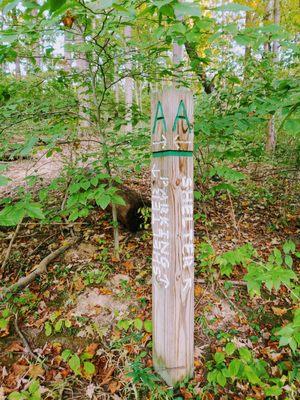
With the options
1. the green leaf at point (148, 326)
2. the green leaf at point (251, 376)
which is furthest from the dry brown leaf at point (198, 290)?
the green leaf at point (251, 376)

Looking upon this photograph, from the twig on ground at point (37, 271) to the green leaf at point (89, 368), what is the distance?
1186mm

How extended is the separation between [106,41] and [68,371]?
2.81 metres

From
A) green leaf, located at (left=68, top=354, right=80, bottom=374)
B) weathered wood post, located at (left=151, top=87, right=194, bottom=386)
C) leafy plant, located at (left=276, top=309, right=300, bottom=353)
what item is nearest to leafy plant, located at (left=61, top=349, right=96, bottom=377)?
green leaf, located at (left=68, top=354, right=80, bottom=374)

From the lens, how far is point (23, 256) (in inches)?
135

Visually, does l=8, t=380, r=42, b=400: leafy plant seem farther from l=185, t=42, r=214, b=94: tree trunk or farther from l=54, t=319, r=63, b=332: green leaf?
l=185, t=42, r=214, b=94: tree trunk

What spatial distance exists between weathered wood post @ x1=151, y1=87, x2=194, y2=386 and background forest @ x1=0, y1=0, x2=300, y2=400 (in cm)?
34

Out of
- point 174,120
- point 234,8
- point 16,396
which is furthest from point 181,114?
point 16,396

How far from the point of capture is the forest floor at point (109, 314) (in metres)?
2.18

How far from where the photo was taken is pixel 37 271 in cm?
310

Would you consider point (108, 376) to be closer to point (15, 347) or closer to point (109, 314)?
point (109, 314)

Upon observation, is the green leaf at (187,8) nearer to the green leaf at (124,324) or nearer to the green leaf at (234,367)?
the green leaf at (234,367)

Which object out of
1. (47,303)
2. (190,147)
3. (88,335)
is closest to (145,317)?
(88,335)

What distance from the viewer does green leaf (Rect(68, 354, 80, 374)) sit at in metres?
2.21

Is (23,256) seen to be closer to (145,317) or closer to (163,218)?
(145,317)
